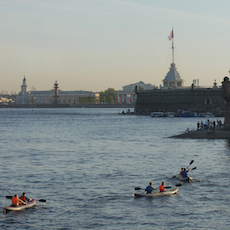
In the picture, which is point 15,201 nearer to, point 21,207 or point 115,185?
point 21,207

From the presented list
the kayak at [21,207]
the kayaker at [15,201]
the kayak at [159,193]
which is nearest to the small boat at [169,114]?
the kayak at [159,193]

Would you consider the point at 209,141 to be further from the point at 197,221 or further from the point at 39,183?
the point at 197,221

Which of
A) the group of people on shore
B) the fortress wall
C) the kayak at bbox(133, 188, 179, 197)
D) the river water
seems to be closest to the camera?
the river water

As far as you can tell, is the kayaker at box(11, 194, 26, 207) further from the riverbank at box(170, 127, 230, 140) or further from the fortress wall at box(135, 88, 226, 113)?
the fortress wall at box(135, 88, 226, 113)

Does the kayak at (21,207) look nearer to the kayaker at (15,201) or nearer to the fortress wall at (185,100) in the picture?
the kayaker at (15,201)

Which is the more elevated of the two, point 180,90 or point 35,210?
point 180,90

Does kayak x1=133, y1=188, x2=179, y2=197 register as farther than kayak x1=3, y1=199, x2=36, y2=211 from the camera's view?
Yes

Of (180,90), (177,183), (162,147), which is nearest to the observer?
(177,183)

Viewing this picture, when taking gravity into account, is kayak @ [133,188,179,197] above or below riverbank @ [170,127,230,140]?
below

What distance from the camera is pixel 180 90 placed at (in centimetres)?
14262

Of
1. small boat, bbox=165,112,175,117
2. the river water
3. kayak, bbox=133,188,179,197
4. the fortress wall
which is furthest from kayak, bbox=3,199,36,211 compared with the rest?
small boat, bbox=165,112,175,117

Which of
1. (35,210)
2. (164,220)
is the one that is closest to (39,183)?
(35,210)

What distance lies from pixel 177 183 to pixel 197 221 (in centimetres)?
837

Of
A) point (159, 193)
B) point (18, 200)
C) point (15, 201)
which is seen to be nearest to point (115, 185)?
point (159, 193)
